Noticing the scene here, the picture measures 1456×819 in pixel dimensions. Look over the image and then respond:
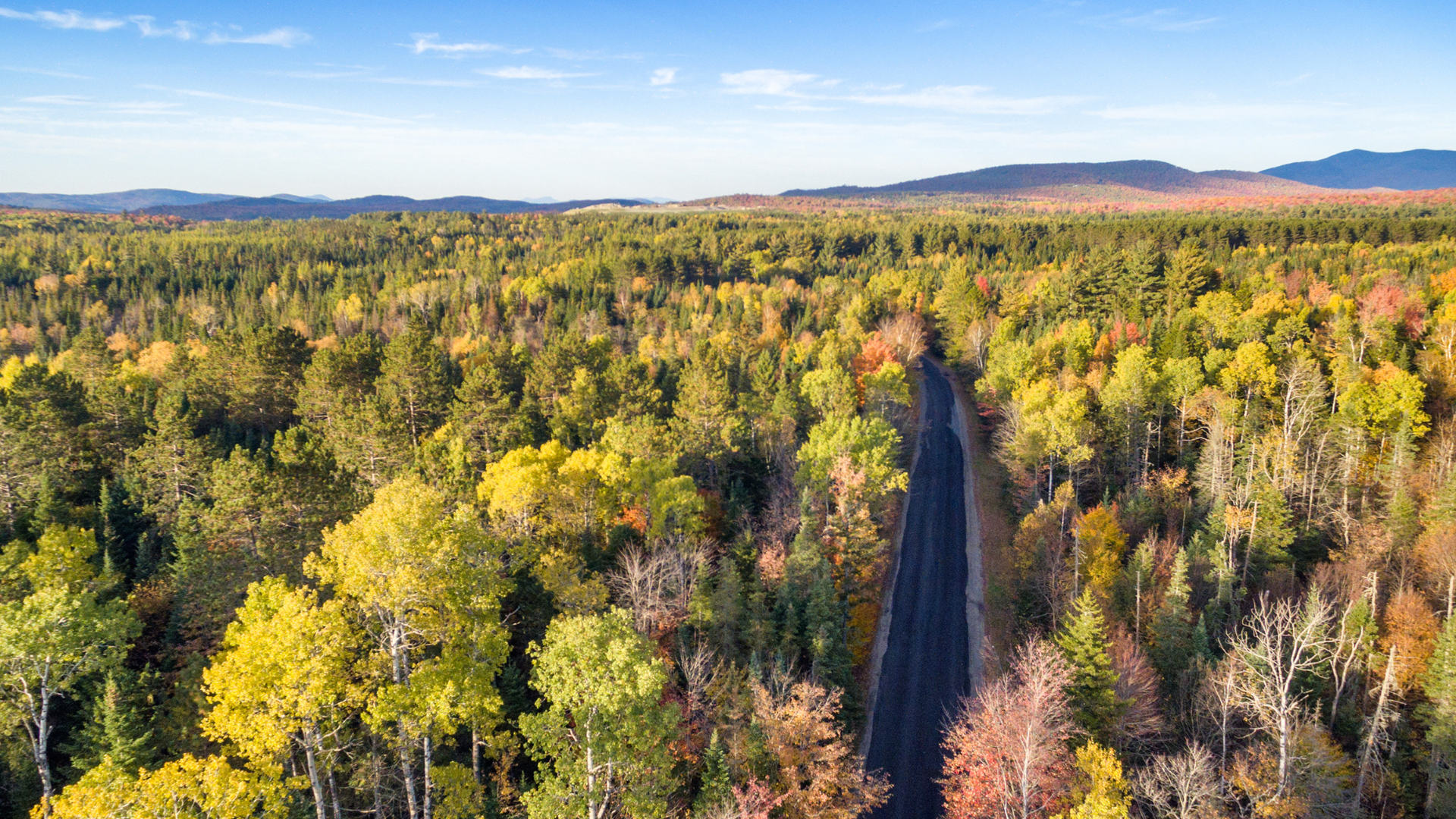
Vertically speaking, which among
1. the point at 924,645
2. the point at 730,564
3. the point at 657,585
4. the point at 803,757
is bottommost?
the point at 924,645

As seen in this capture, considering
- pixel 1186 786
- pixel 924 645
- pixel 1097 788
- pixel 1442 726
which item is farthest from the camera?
pixel 924 645

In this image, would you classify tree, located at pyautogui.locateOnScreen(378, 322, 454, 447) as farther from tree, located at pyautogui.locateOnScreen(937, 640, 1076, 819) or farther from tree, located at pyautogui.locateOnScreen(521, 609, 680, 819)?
tree, located at pyautogui.locateOnScreen(937, 640, 1076, 819)

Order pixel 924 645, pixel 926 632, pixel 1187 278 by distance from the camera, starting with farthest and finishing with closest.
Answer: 1. pixel 1187 278
2. pixel 926 632
3. pixel 924 645

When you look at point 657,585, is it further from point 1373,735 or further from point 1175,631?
point 1373,735

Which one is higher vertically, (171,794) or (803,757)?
(171,794)

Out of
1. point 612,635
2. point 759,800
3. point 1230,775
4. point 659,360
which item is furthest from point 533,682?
point 659,360

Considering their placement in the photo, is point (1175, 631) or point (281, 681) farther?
point (1175, 631)

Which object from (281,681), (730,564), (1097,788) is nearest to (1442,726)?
(1097,788)
